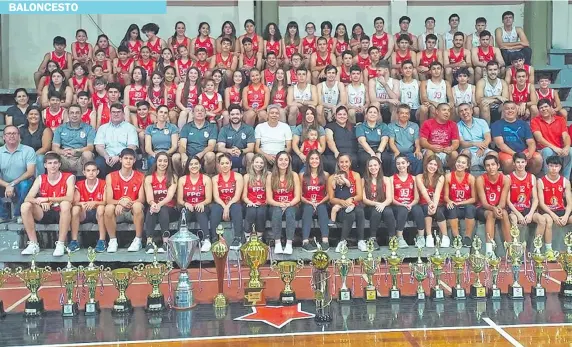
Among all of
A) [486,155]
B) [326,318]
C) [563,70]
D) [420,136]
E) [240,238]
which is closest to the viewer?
[326,318]

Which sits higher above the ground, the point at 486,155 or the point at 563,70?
the point at 563,70

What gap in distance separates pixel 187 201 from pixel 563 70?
8.19m

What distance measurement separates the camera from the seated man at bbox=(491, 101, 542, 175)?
10789mm

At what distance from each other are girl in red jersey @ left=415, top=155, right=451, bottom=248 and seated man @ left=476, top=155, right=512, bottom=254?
0.50 meters

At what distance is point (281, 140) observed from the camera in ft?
34.7

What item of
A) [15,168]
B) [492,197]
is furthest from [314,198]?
[15,168]

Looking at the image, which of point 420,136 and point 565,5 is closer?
point 420,136

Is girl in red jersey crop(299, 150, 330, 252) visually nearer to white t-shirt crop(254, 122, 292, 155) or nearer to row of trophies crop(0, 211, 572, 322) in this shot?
white t-shirt crop(254, 122, 292, 155)

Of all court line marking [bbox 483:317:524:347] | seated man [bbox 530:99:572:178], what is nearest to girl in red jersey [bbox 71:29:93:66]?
seated man [bbox 530:99:572:178]

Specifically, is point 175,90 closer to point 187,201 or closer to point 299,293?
point 187,201

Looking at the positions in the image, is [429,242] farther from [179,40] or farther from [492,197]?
[179,40]

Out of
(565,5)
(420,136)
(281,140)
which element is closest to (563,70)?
(565,5)

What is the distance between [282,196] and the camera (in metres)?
9.73

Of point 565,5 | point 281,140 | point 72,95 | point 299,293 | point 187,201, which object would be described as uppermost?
point 565,5
